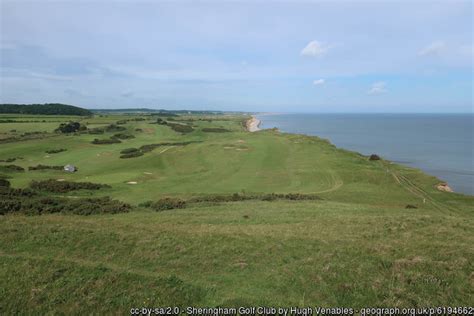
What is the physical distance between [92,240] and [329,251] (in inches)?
344

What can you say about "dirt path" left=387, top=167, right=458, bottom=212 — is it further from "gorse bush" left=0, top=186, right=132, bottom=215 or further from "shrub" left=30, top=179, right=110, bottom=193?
"shrub" left=30, top=179, right=110, bottom=193

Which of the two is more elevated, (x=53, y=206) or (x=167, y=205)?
(x=53, y=206)

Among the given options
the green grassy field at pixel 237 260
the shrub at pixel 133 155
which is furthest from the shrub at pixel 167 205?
the shrub at pixel 133 155

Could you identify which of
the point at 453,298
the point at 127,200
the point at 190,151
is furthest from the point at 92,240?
the point at 190,151

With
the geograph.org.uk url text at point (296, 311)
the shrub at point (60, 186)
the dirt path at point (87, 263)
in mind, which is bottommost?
the shrub at point (60, 186)

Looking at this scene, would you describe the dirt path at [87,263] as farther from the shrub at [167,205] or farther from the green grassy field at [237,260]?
the shrub at [167,205]

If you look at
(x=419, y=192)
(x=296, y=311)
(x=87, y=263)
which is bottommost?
(x=419, y=192)

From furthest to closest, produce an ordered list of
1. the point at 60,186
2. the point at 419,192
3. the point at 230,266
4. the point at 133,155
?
the point at 133,155 < the point at 419,192 < the point at 60,186 < the point at 230,266

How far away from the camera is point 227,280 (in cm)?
1016

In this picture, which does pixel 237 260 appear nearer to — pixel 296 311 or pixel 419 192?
pixel 296 311

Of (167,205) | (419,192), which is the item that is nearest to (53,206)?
(167,205)

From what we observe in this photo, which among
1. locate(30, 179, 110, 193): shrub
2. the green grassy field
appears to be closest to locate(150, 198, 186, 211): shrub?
the green grassy field

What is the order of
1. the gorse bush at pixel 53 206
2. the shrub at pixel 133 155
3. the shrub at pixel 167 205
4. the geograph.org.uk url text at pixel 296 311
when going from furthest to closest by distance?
the shrub at pixel 133 155
the shrub at pixel 167 205
the gorse bush at pixel 53 206
the geograph.org.uk url text at pixel 296 311

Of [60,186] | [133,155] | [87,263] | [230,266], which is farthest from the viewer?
[133,155]
